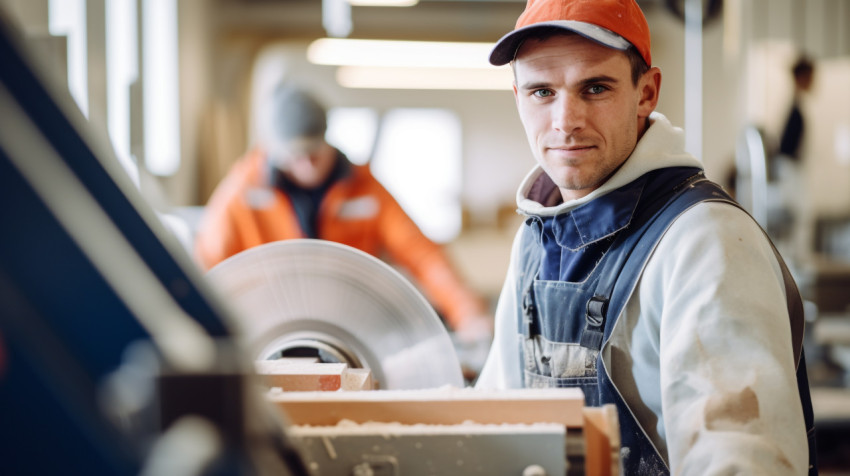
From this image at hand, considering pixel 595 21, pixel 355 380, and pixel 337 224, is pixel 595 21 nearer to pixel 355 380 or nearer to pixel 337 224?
pixel 355 380

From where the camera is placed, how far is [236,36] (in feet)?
20.8

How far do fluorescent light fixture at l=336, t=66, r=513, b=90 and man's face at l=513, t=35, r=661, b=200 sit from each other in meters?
5.41

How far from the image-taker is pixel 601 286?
119 cm

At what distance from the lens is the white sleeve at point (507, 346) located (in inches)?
60.0

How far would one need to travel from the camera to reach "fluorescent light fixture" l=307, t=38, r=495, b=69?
4625 mm

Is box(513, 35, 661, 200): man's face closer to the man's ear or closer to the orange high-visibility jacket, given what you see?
the man's ear

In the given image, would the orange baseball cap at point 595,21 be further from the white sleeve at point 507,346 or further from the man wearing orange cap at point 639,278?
the white sleeve at point 507,346

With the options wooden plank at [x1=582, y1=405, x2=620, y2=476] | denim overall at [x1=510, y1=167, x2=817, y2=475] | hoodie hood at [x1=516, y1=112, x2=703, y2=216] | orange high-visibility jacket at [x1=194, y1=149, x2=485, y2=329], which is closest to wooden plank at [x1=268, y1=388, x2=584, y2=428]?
wooden plank at [x1=582, y1=405, x2=620, y2=476]

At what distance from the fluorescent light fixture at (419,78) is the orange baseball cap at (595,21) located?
213 inches

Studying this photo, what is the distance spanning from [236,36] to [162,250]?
626 centimetres

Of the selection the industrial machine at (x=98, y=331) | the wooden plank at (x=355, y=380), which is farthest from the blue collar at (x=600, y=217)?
the industrial machine at (x=98, y=331)

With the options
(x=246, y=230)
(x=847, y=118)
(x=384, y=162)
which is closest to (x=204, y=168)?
(x=384, y=162)

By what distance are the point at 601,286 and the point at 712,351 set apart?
10.8 inches

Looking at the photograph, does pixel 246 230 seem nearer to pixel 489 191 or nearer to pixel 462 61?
pixel 462 61
